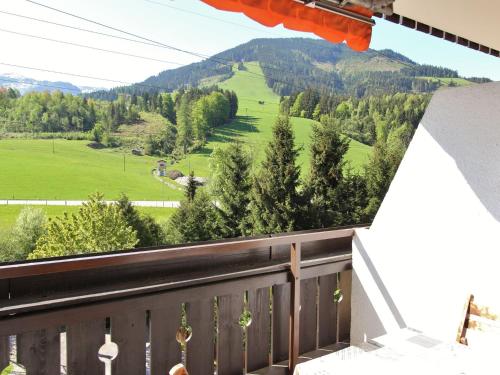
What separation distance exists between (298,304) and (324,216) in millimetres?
28016

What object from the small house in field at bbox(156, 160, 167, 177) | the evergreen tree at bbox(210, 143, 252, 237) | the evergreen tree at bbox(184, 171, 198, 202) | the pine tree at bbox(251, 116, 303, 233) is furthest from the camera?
the small house in field at bbox(156, 160, 167, 177)

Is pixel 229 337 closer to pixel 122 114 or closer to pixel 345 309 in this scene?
pixel 345 309

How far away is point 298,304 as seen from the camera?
1.81 metres

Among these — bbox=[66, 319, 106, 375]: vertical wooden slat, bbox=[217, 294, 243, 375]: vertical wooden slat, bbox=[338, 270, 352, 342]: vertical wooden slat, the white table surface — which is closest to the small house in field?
bbox=[338, 270, 352, 342]: vertical wooden slat

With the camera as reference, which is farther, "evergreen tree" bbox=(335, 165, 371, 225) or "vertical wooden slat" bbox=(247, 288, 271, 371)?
"evergreen tree" bbox=(335, 165, 371, 225)

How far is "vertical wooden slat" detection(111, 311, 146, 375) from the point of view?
131cm

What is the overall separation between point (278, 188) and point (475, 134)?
2731cm

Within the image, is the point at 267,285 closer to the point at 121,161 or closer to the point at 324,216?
the point at 324,216

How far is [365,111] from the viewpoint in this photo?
39.3 meters

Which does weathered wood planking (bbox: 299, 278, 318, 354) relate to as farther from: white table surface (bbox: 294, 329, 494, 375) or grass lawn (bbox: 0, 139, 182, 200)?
grass lawn (bbox: 0, 139, 182, 200)

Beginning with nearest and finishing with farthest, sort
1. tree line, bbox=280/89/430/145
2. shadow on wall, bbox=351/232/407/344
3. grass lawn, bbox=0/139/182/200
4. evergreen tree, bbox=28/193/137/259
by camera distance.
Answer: shadow on wall, bbox=351/232/407/344 → evergreen tree, bbox=28/193/137/259 → tree line, bbox=280/89/430/145 → grass lawn, bbox=0/139/182/200

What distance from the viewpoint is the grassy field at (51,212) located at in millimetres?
34347

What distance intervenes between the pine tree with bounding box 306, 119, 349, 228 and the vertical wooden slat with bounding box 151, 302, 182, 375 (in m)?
28.3

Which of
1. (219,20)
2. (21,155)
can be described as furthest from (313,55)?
(21,155)
